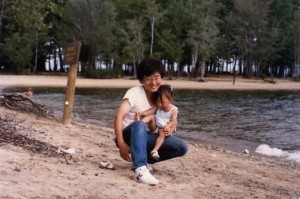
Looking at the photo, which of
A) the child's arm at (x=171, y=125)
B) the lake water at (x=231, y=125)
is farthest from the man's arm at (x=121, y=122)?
the lake water at (x=231, y=125)

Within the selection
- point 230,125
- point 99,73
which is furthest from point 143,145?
point 99,73

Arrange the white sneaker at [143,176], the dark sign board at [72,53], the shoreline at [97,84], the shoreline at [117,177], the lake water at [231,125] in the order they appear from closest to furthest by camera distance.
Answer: the shoreline at [117,177], the white sneaker at [143,176], the dark sign board at [72,53], the lake water at [231,125], the shoreline at [97,84]

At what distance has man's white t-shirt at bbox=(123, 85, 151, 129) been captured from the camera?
520 cm

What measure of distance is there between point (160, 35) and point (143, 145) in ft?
167

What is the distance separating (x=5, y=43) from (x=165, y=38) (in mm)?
17679

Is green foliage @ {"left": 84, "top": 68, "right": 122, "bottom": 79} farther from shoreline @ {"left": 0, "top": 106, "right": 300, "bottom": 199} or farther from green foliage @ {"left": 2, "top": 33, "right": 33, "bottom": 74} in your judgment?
shoreline @ {"left": 0, "top": 106, "right": 300, "bottom": 199}

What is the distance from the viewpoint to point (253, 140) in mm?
13234

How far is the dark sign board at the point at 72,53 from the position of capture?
10508mm

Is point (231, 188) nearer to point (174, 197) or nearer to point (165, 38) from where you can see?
point (174, 197)

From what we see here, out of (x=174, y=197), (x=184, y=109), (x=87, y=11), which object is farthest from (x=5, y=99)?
(x=87, y=11)

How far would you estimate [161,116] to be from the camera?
5.33 meters

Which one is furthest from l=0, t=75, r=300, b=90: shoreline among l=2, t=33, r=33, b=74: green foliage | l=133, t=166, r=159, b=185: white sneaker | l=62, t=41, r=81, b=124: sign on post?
l=133, t=166, r=159, b=185: white sneaker

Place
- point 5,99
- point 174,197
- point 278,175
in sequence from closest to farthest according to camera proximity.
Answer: point 174,197, point 278,175, point 5,99

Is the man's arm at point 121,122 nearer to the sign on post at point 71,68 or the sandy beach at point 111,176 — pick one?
the sandy beach at point 111,176
